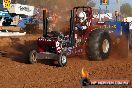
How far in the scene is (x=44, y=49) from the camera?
35.9 feet

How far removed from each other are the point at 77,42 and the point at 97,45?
72 centimetres

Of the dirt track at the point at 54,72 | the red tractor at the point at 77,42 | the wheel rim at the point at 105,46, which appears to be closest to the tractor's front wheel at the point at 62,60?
the red tractor at the point at 77,42

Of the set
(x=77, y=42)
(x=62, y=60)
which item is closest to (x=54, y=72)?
(x=62, y=60)

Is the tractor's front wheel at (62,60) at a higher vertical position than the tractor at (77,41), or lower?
lower

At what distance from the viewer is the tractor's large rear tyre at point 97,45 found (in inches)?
445

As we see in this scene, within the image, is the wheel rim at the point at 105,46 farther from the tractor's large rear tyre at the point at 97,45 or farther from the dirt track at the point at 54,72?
the dirt track at the point at 54,72

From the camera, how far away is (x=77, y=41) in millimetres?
11203

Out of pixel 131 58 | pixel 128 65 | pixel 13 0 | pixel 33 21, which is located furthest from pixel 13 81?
pixel 13 0

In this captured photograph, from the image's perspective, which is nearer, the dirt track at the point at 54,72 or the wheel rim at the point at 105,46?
the dirt track at the point at 54,72

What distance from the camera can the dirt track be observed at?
310 inches

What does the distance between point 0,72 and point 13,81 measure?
A: 1.21 m

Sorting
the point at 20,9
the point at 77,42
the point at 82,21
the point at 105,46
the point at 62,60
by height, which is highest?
the point at 20,9

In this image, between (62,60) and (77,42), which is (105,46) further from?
(62,60)

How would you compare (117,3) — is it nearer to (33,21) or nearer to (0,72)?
(33,21)
